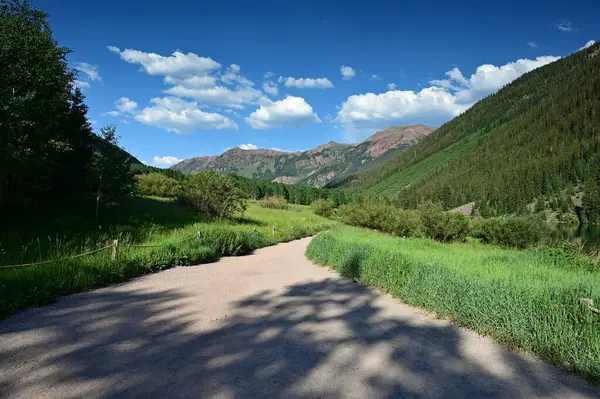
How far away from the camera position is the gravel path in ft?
12.8

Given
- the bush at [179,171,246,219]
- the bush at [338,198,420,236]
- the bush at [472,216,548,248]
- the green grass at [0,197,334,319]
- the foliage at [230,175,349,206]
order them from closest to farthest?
the green grass at [0,197,334,319] → the bush at [472,216,548,248] → the bush at [338,198,420,236] → the bush at [179,171,246,219] → the foliage at [230,175,349,206]

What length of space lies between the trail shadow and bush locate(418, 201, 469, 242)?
26011 mm

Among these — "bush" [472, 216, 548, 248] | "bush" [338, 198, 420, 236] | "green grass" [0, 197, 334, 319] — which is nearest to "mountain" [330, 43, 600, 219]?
"bush" [338, 198, 420, 236]

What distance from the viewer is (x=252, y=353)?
15.8 feet

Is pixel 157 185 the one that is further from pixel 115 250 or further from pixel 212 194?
pixel 115 250

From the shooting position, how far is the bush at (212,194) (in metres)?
37.5

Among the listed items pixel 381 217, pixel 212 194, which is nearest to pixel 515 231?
pixel 381 217

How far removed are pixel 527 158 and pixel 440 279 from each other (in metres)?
169

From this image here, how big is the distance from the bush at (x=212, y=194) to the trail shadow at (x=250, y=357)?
31.1 meters

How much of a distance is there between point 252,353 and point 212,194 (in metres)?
34.3

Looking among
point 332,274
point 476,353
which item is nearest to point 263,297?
point 332,274

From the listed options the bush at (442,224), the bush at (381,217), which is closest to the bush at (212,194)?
the bush at (381,217)

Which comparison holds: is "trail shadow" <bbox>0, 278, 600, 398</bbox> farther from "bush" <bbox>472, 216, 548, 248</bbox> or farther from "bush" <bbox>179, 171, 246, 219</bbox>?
"bush" <bbox>179, 171, 246, 219</bbox>

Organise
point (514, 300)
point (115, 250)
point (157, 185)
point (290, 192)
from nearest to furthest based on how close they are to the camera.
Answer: point (514, 300) → point (115, 250) → point (157, 185) → point (290, 192)
